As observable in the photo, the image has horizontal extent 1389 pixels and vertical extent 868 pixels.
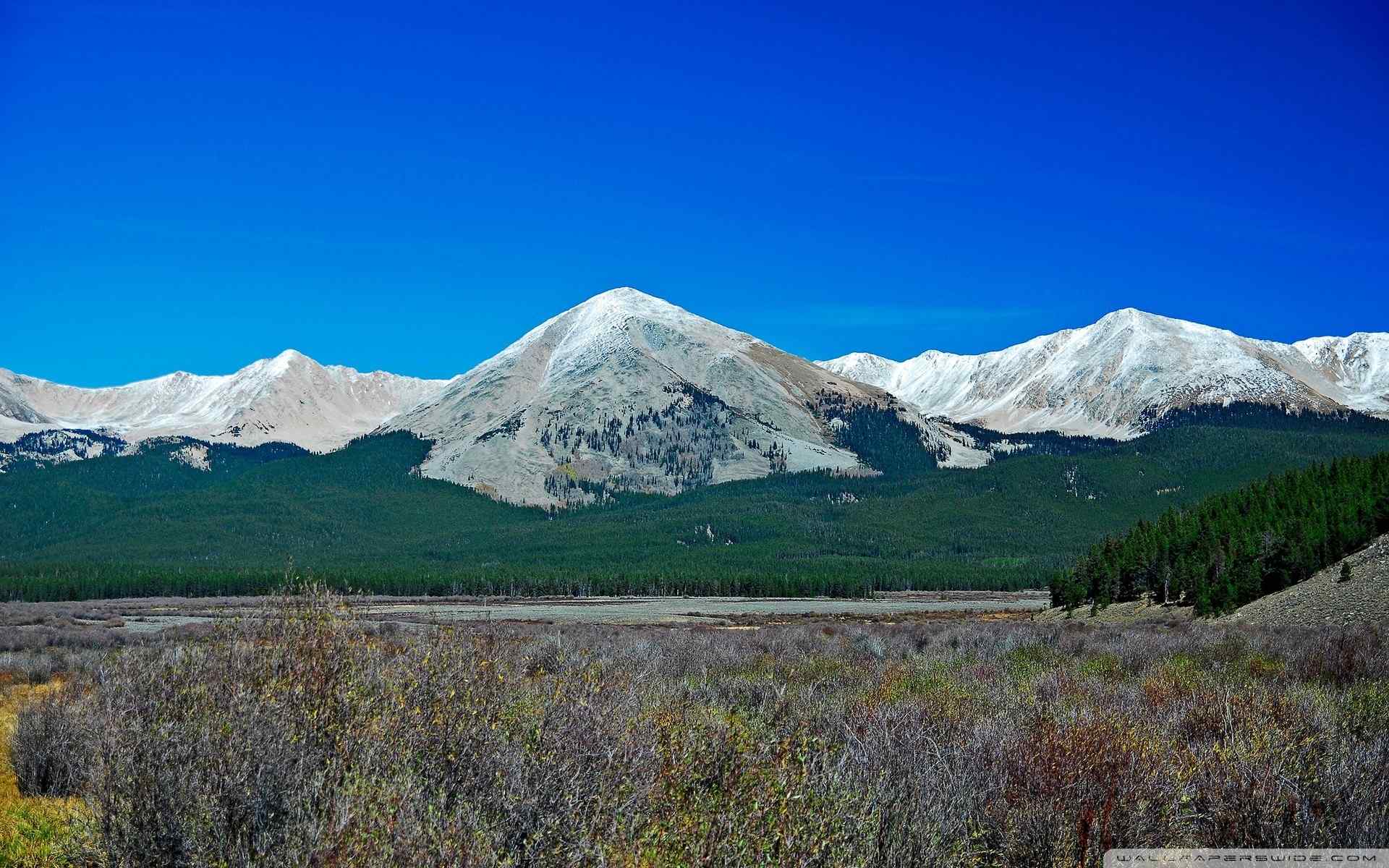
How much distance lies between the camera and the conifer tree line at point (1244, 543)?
175ft

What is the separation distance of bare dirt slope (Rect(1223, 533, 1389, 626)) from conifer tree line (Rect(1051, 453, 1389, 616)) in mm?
2822

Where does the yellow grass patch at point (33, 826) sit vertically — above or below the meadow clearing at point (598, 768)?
below

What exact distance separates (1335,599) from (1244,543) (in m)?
21.2

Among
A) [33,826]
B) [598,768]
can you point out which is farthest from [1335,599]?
[33,826]

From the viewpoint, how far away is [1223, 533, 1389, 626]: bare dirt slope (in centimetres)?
3762

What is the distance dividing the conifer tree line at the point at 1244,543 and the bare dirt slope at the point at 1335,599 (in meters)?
2.82

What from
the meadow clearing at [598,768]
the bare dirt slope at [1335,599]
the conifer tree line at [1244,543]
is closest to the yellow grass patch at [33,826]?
the meadow clearing at [598,768]

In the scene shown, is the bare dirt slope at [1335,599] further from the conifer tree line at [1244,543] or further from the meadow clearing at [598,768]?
the meadow clearing at [598,768]

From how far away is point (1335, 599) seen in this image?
137 feet

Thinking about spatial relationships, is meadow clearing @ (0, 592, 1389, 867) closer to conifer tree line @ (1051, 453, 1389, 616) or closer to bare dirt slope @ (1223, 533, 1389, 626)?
bare dirt slope @ (1223, 533, 1389, 626)

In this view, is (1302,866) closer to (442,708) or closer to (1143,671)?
(442,708)

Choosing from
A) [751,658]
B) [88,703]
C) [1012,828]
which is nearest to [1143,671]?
[751,658]

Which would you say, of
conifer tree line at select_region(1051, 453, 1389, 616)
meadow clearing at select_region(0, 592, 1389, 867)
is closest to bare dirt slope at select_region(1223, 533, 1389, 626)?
conifer tree line at select_region(1051, 453, 1389, 616)

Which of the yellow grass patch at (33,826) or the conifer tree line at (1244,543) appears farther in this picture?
the conifer tree line at (1244,543)
